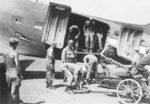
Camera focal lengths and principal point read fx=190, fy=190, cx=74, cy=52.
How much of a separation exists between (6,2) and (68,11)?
3.25 metres

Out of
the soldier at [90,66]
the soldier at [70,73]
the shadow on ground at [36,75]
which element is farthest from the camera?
the shadow on ground at [36,75]

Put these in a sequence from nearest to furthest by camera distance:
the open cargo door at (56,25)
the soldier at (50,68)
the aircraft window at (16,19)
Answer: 1. the soldier at (50,68)
2. the open cargo door at (56,25)
3. the aircraft window at (16,19)

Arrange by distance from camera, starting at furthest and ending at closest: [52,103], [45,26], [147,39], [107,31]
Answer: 1. [147,39]
2. [107,31]
3. [45,26]
4. [52,103]

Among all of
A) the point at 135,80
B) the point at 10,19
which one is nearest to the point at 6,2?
the point at 10,19

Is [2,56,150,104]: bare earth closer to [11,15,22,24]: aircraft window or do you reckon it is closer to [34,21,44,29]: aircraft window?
[34,21,44,29]: aircraft window

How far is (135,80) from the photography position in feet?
22.9

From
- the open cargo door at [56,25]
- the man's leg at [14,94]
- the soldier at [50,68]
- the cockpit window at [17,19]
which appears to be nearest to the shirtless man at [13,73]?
the man's leg at [14,94]

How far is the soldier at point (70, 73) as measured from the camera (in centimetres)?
756

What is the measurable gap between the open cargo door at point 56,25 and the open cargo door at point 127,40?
3.76 meters

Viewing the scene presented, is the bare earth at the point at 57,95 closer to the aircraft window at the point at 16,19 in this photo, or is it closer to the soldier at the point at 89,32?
the soldier at the point at 89,32

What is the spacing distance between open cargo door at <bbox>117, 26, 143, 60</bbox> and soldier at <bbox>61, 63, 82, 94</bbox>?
4.69 metres

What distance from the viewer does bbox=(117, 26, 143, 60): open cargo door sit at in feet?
38.4

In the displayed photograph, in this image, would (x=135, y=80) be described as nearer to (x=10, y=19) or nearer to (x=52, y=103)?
(x=52, y=103)

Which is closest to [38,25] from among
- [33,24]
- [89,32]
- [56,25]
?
[33,24]
